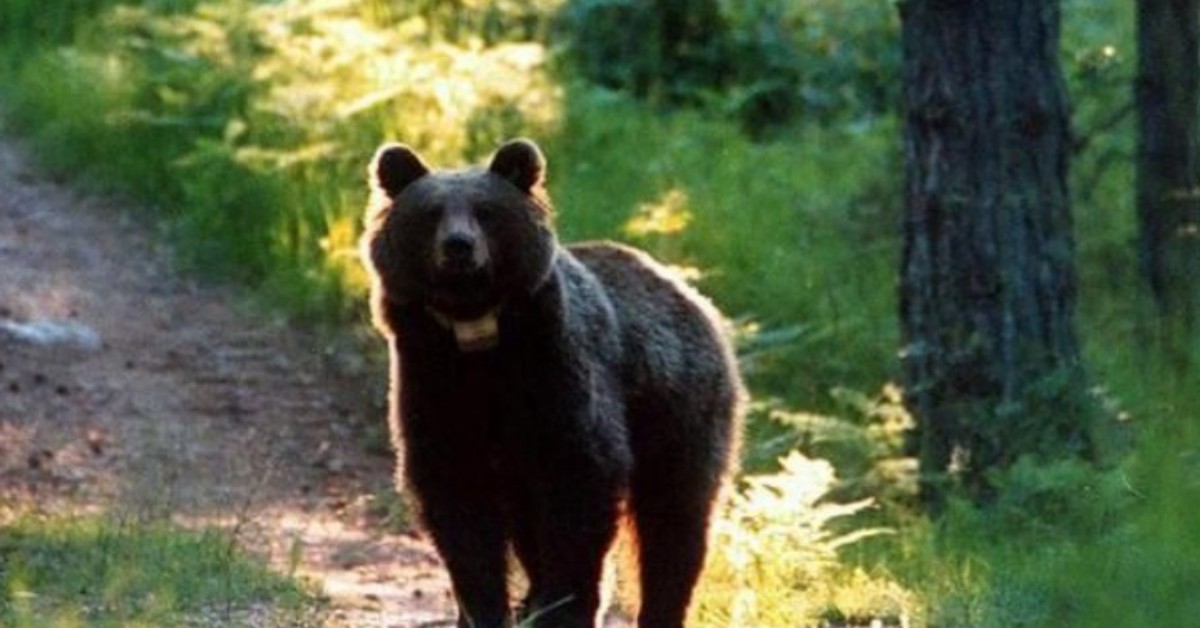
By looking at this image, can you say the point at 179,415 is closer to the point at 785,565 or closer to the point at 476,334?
the point at 785,565

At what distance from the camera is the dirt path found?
10930 mm

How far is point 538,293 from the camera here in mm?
8062

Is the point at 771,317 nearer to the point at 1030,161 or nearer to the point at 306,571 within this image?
the point at 1030,161

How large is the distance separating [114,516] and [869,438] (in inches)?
136

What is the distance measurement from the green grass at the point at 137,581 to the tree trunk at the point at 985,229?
3.44 m

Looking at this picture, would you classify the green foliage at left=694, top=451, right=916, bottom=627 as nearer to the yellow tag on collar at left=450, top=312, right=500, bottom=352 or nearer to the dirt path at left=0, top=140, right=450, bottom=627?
the dirt path at left=0, top=140, right=450, bottom=627

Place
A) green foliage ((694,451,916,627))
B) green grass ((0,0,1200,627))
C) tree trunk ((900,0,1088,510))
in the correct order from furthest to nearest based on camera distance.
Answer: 1. tree trunk ((900,0,1088,510))
2. green grass ((0,0,1200,627))
3. green foliage ((694,451,916,627))

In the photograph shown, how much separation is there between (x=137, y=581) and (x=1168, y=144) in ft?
17.1

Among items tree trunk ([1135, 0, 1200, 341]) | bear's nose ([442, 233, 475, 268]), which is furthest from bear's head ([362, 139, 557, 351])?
tree trunk ([1135, 0, 1200, 341])

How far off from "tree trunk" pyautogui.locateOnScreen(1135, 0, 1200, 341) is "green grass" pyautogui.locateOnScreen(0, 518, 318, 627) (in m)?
4.26

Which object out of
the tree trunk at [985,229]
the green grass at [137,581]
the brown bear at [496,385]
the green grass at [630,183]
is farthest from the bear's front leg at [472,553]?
the tree trunk at [985,229]

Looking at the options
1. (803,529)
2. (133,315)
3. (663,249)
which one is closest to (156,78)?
(133,315)

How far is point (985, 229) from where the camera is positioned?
11.7 m

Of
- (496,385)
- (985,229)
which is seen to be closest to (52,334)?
(985,229)
